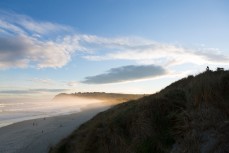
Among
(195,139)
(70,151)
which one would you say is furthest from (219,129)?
(70,151)

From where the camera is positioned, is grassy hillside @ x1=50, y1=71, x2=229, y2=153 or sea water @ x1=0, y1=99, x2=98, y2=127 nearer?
grassy hillside @ x1=50, y1=71, x2=229, y2=153

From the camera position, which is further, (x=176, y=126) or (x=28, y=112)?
(x=28, y=112)

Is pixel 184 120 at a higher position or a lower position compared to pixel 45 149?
higher

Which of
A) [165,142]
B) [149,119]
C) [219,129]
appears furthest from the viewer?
[149,119]

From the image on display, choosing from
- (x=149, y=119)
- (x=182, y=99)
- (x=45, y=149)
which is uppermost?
(x=182, y=99)

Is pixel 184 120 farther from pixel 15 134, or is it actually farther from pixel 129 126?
pixel 15 134

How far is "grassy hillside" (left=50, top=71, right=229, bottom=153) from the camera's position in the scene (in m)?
5.71

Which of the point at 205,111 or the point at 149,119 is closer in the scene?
the point at 205,111

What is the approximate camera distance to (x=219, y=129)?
560 cm

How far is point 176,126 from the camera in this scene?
22.0 feet

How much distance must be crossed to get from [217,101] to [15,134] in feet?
60.8

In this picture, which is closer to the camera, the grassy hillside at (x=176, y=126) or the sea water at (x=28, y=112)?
the grassy hillside at (x=176, y=126)

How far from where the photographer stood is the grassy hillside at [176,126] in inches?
225

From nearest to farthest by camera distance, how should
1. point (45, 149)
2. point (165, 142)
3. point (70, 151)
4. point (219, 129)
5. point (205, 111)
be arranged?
point (219, 129) < point (205, 111) < point (165, 142) < point (70, 151) < point (45, 149)
